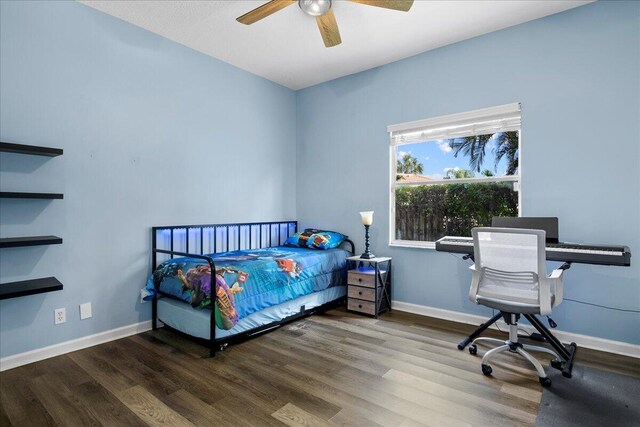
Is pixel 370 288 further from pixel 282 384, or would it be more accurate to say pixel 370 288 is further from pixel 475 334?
pixel 282 384

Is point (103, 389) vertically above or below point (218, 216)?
below

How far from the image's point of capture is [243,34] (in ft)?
9.99

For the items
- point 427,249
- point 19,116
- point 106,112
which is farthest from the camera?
point 427,249

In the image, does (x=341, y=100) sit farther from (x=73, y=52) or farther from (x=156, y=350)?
(x=156, y=350)

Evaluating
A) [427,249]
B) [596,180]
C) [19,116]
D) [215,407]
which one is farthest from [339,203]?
[19,116]

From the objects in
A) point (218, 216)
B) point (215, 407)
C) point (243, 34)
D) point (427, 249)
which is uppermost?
point (243, 34)

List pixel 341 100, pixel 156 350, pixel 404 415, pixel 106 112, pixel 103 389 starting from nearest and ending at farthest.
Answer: pixel 404 415 → pixel 103 389 → pixel 156 350 → pixel 106 112 → pixel 341 100

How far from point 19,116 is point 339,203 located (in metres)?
2.94

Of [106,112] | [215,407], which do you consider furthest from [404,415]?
[106,112]

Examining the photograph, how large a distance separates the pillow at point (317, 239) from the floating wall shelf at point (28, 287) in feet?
7.35

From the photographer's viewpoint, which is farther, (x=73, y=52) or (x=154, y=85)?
(x=154, y=85)

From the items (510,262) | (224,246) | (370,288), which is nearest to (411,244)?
(370,288)

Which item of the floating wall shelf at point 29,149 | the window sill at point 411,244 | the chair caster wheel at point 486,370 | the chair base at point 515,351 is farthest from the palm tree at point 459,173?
the floating wall shelf at point 29,149

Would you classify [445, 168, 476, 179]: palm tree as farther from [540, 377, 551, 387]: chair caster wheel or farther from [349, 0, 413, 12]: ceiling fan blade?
[540, 377, 551, 387]: chair caster wheel
